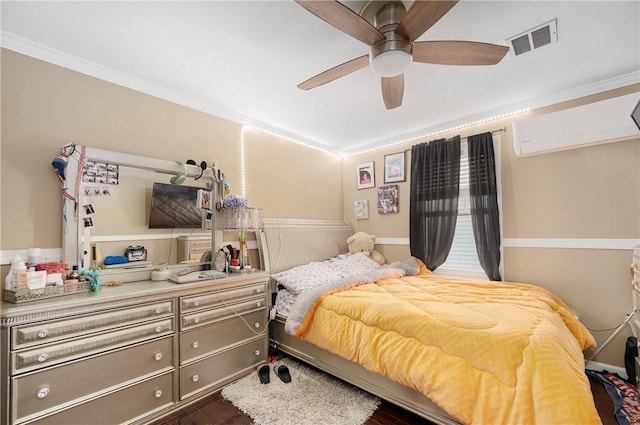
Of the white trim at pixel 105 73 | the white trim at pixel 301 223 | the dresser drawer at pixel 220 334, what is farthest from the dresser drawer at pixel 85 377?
the white trim at pixel 105 73

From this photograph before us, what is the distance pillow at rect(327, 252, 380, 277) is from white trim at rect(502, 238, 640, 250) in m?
1.48

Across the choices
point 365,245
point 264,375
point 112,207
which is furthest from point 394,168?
point 112,207

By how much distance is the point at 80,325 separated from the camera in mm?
1646

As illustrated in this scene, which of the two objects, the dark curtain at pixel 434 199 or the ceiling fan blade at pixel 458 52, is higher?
the ceiling fan blade at pixel 458 52

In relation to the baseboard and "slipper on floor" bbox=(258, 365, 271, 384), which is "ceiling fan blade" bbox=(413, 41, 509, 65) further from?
the baseboard

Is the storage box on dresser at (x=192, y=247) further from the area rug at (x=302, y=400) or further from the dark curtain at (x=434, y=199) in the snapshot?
Answer: the dark curtain at (x=434, y=199)

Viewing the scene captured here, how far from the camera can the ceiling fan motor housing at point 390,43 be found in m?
1.63

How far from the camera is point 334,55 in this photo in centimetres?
214

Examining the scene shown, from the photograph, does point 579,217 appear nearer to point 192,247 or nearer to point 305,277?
point 305,277

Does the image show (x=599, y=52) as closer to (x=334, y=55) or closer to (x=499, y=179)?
(x=499, y=179)

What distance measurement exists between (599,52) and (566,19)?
0.66 metres

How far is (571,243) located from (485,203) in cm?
81

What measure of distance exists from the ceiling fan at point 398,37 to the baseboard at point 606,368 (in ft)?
9.18

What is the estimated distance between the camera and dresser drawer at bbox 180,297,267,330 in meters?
2.11
